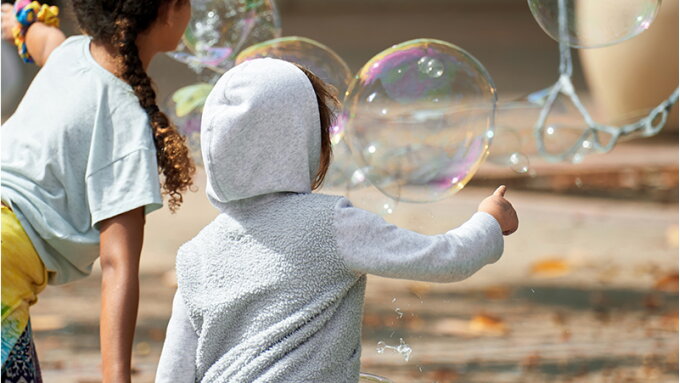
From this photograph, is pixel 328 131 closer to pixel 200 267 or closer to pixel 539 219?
pixel 200 267

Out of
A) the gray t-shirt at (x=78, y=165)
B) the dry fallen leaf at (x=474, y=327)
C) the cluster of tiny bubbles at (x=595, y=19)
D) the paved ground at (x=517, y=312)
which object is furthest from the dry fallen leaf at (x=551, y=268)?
the gray t-shirt at (x=78, y=165)

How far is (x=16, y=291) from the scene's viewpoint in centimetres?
255

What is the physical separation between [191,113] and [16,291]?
4.79 feet

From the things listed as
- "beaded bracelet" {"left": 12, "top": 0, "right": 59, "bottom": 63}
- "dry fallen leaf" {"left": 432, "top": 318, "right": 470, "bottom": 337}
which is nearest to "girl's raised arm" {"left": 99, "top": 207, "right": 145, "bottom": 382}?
"beaded bracelet" {"left": 12, "top": 0, "right": 59, "bottom": 63}

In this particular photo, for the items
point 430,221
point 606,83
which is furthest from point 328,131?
point 606,83

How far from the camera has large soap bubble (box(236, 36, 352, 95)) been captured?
3.65 m

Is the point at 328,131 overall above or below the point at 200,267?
above

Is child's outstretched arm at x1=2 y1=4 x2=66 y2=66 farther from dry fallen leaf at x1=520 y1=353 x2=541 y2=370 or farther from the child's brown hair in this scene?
dry fallen leaf at x1=520 y1=353 x2=541 y2=370

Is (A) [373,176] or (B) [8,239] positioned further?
(A) [373,176]

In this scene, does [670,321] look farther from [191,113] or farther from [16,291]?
[16,291]

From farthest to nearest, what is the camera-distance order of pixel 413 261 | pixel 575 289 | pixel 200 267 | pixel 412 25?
pixel 412 25
pixel 575 289
pixel 200 267
pixel 413 261

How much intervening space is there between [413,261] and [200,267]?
43cm

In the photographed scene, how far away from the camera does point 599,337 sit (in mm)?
4500

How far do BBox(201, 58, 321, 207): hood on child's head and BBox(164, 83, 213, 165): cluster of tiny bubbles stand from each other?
1.74 meters
